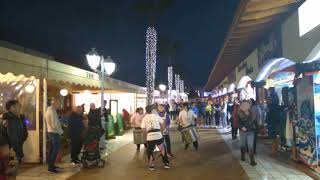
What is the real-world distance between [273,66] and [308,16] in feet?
10.00

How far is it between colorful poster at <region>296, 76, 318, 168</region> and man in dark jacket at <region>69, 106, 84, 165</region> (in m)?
6.11

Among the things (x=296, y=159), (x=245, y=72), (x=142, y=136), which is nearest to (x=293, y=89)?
(x=296, y=159)

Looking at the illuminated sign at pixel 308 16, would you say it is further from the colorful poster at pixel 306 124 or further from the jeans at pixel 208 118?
the jeans at pixel 208 118

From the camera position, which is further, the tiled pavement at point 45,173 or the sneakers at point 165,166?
the sneakers at point 165,166

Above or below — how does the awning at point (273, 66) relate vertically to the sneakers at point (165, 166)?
above

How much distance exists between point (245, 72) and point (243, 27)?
1011cm

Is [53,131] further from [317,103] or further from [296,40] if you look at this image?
[296,40]

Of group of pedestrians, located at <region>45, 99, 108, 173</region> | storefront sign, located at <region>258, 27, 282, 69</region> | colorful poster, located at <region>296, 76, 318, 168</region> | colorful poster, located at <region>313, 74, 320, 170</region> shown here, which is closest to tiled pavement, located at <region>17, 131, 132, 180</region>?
group of pedestrians, located at <region>45, 99, 108, 173</region>

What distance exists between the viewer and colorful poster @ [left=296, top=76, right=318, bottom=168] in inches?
397

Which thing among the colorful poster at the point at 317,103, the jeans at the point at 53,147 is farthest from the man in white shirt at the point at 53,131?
the colorful poster at the point at 317,103

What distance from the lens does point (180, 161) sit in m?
12.6

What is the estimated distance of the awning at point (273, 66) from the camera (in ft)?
42.7

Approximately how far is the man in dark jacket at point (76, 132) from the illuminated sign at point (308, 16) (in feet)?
22.3

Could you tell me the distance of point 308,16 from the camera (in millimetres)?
11344
